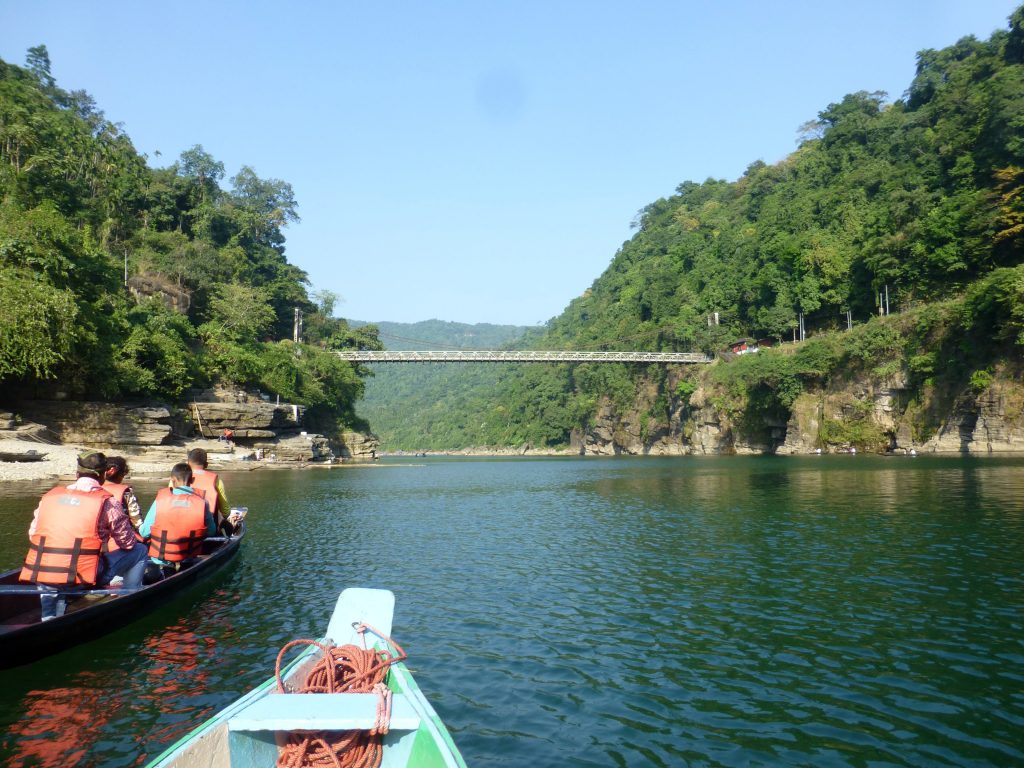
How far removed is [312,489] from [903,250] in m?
45.7

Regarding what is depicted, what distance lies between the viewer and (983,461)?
32250 millimetres

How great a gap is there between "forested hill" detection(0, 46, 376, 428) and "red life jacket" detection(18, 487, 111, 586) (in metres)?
22.1

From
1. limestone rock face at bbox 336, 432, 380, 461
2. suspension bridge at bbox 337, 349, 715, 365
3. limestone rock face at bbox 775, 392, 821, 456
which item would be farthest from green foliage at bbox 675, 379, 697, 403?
limestone rock face at bbox 336, 432, 380, 461

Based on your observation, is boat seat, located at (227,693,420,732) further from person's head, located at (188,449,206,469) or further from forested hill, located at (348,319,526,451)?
forested hill, located at (348,319,526,451)

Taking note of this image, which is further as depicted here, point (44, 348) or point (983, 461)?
point (983, 461)

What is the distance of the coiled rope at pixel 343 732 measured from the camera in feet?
13.8

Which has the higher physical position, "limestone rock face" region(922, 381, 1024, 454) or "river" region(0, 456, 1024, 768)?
"limestone rock face" region(922, 381, 1024, 454)

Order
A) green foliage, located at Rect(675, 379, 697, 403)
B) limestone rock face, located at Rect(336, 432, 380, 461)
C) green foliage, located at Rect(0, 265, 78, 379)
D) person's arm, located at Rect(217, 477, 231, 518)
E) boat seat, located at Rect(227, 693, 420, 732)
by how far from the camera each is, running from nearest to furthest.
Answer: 1. boat seat, located at Rect(227, 693, 420, 732)
2. person's arm, located at Rect(217, 477, 231, 518)
3. green foliage, located at Rect(0, 265, 78, 379)
4. limestone rock face, located at Rect(336, 432, 380, 461)
5. green foliage, located at Rect(675, 379, 697, 403)

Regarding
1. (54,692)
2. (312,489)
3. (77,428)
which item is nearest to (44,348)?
(77,428)

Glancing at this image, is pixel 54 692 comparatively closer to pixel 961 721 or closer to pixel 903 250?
pixel 961 721

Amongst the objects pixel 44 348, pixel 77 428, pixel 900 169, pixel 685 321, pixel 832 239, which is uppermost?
pixel 900 169

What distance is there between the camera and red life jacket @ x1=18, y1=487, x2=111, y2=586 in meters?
7.02

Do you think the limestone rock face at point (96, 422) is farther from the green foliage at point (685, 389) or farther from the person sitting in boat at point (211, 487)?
the green foliage at point (685, 389)

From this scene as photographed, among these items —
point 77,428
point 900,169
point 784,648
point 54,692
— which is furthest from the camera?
point 900,169
